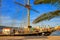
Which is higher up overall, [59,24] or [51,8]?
[51,8]

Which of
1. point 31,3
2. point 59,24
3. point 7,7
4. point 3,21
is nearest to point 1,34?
point 3,21

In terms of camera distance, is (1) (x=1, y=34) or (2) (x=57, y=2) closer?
(2) (x=57, y=2)

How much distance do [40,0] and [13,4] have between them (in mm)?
4462

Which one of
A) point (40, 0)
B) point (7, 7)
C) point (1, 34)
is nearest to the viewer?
point (40, 0)

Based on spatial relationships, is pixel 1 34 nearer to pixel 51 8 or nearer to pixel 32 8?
pixel 32 8

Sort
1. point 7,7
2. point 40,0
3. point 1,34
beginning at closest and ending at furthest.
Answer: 1. point 40,0
2. point 1,34
3. point 7,7

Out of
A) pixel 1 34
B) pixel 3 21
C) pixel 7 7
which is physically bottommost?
pixel 1 34

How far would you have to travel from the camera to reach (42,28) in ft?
39.3

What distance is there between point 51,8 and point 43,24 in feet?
3.28

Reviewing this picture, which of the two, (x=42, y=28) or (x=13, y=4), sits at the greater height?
(x=13, y=4)

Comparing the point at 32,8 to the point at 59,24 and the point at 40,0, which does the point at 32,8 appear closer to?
the point at 59,24

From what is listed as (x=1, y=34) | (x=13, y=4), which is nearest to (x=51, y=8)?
(x=13, y=4)

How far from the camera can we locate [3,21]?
1217 cm

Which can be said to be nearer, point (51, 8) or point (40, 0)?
point (40, 0)
